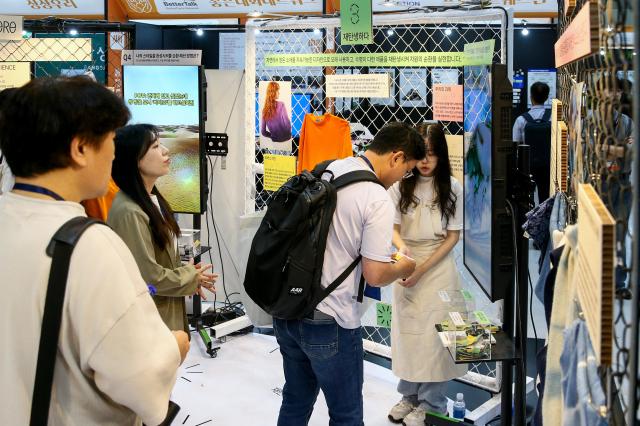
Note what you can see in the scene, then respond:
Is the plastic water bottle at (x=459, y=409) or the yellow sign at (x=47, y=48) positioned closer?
the plastic water bottle at (x=459, y=409)

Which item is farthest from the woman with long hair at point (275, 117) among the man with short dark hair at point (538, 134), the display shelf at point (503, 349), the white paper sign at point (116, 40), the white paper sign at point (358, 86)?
the man with short dark hair at point (538, 134)

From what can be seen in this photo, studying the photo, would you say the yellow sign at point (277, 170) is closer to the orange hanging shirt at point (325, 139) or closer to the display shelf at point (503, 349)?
the orange hanging shirt at point (325, 139)

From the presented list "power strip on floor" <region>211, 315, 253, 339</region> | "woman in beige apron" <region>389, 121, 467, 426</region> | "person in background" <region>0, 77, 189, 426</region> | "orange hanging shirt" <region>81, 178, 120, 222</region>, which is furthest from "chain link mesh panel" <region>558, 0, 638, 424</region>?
"power strip on floor" <region>211, 315, 253, 339</region>

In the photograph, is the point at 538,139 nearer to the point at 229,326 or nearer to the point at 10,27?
the point at 229,326

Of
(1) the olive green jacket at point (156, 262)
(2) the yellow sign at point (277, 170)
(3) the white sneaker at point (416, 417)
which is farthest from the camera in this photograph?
(2) the yellow sign at point (277, 170)

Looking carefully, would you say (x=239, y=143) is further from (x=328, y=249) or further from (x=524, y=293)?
(x=524, y=293)

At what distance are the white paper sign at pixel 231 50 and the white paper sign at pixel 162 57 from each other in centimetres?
327

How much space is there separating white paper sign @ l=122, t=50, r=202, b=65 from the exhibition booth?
0.03ft

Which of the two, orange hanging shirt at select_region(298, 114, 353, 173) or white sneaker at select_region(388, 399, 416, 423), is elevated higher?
orange hanging shirt at select_region(298, 114, 353, 173)

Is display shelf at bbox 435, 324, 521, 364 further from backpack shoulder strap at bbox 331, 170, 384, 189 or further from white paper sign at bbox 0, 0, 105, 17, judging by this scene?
white paper sign at bbox 0, 0, 105, 17

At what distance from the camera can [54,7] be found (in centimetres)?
742

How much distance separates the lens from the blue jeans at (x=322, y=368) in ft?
8.91

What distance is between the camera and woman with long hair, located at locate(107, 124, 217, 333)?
281 centimetres

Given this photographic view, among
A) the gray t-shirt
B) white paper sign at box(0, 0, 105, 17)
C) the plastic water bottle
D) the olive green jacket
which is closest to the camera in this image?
the gray t-shirt
